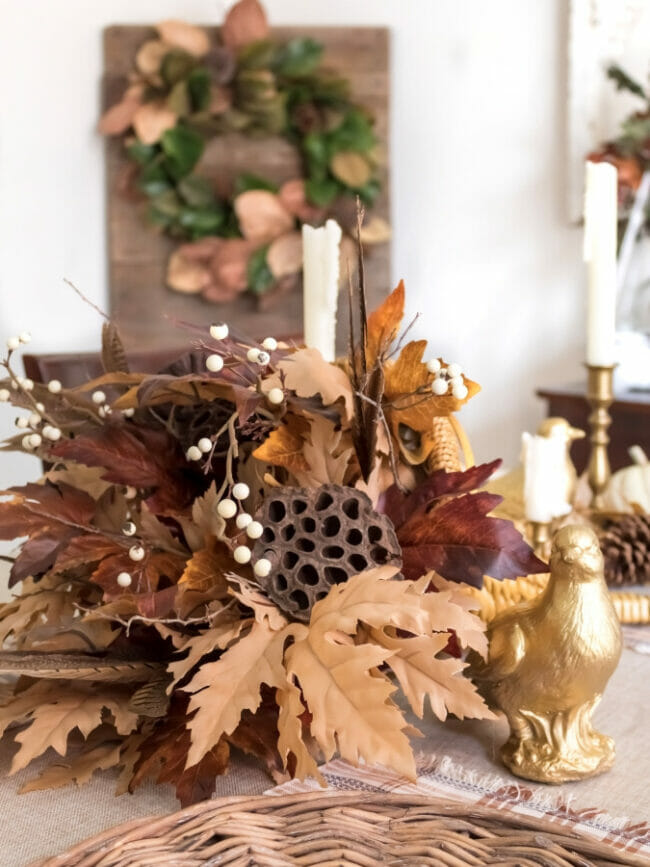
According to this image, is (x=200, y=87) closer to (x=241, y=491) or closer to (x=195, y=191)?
(x=195, y=191)

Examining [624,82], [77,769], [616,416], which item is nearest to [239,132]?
[624,82]

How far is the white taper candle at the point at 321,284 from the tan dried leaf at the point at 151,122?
163 cm

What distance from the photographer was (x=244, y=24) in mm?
2338

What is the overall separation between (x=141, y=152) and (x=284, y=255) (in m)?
0.39

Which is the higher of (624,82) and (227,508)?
(624,82)

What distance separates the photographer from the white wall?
236 centimetres

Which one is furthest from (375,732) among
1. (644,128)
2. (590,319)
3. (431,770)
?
(644,128)

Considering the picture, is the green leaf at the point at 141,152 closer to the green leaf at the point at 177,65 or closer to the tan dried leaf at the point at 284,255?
the green leaf at the point at 177,65

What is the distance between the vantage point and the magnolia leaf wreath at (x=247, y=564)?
0.55 meters

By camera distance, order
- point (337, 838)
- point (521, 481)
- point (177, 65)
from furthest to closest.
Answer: point (177, 65), point (521, 481), point (337, 838)

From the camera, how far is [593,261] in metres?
1.01

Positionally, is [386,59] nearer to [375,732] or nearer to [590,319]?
[590,319]

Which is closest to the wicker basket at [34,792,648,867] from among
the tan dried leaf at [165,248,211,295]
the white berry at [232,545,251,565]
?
the white berry at [232,545,251,565]

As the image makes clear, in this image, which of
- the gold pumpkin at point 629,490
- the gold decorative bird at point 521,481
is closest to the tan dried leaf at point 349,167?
the gold decorative bird at point 521,481
